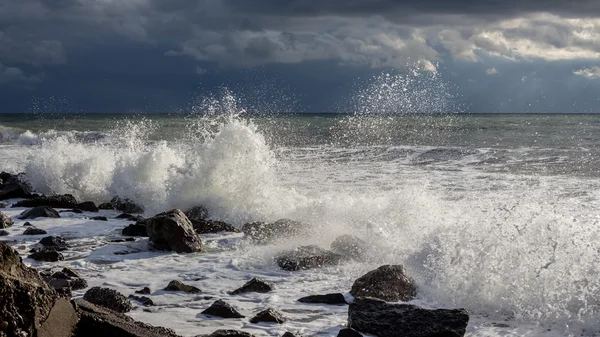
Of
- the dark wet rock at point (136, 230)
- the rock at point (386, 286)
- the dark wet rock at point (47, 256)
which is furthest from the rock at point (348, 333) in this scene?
the dark wet rock at point (136, 230)

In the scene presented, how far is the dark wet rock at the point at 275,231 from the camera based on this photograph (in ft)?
30.0

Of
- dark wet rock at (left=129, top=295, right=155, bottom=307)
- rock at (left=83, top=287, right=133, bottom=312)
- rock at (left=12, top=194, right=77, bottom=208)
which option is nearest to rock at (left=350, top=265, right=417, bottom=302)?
dark wet rock at (left=129, top=295, right=155, bottom=307)

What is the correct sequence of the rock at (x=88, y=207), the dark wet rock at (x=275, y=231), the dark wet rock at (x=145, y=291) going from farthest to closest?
the rock at (x=88, y=207), the dark wet rock at (x=275, y=231), the dark wet rock at (x=145, y=291)

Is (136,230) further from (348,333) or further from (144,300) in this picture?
(348,333)

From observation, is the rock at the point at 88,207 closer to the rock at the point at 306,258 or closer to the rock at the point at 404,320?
the rock at the point at 306,258

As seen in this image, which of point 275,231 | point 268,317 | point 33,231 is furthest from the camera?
point 33,231

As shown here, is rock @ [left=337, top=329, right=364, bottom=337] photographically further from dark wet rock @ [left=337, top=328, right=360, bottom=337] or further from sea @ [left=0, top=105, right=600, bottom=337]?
sea @ [left=0, top=105, right=600, bottom=337]

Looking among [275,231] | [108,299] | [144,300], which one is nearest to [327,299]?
[144,300]

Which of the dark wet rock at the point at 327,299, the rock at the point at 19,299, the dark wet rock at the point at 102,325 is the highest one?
the rock at the point at 19,299

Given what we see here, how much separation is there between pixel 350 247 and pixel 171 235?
2.22m

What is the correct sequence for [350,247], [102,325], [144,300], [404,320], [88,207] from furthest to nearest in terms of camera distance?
[88,207], [350,247], [144,300], [404,320], [102,325]

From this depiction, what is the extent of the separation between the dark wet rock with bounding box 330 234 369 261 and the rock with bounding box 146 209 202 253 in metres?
1.72

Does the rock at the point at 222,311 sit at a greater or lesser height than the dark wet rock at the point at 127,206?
lesser

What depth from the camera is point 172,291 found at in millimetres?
6594
